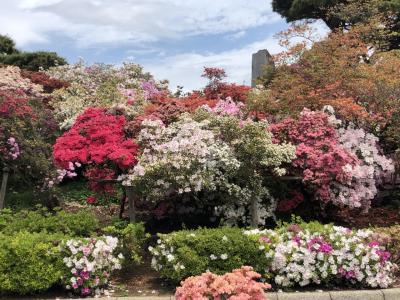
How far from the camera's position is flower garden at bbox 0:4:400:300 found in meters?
5.97

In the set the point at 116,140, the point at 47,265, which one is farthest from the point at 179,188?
the point at 47,265

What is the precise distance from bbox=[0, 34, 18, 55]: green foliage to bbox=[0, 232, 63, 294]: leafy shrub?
23364mm

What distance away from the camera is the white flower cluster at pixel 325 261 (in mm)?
5980

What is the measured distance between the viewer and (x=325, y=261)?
600 cm

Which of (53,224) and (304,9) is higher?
(304,9)

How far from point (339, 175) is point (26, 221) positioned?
431 centimetres

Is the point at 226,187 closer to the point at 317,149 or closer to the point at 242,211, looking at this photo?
the point at 242,211

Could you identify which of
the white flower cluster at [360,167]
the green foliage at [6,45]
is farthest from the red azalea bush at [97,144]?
the green foliage at [6,45]

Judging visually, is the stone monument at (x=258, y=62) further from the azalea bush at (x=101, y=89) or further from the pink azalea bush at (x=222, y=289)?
the pink azalea bush at (x=222, y=289)

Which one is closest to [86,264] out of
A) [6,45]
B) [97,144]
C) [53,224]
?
[53,224]

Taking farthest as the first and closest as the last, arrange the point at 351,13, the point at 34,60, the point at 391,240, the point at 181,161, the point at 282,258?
the point at 34,60 → the point at 351,13 → the point at 181,161 → the point at 391,240 → the point at 282,258

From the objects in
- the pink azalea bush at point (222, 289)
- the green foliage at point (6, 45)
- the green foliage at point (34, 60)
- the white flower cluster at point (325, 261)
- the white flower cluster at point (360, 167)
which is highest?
the green foliage at point (6, 45)

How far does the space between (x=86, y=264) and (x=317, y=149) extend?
3.71m

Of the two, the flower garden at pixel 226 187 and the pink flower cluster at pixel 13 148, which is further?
the pink flower cluster at pixel 13 148
